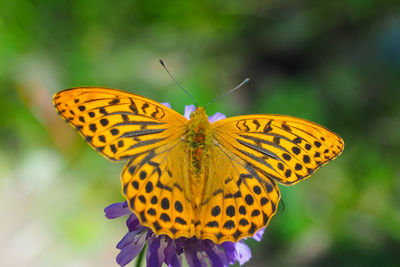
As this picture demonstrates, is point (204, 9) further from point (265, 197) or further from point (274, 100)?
Answer: point (265, 197)

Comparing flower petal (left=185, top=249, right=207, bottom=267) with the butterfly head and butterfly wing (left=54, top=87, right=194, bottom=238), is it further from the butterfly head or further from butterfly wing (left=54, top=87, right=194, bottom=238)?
the butterfly head

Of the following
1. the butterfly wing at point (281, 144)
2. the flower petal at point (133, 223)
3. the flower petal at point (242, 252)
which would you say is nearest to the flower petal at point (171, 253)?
the flower petal at point (133, 223)

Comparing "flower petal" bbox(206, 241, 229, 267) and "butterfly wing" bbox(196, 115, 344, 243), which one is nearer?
"butterfly wing" bbox(196, 115, 344, 243)

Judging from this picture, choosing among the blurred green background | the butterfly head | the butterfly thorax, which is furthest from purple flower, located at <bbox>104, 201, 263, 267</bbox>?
the blurred green background

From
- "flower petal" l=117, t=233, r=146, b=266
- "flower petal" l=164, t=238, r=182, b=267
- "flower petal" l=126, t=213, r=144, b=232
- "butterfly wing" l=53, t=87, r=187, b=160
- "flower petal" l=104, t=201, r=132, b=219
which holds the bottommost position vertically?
"flower petal" l=164, t=238, r=182, b=267

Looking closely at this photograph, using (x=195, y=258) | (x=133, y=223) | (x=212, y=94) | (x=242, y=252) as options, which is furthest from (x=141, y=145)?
(x=212, y=94)

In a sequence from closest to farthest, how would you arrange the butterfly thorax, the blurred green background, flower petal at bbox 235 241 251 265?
the butterfly thorax < flower petal at bbox 235 241 251 265 < the blurred green background

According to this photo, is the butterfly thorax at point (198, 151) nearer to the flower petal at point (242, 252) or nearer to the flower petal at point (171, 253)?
the flower petal at point (171, 253)
